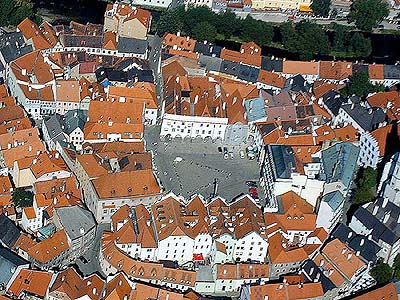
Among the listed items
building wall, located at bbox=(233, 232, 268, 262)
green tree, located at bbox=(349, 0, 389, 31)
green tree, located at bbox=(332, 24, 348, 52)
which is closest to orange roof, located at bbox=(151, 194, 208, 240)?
building wall, located at bbox=(233, 232, 268, 262)

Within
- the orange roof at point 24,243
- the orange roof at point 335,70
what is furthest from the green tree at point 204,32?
the orange roof at point 24,243

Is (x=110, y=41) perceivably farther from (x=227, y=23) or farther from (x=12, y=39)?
(x=227, y=23)

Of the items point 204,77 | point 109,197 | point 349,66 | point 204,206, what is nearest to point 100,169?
point 109,197

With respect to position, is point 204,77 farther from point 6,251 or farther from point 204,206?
point 6,251

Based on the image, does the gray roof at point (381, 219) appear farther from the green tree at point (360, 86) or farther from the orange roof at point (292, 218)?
the green tree at point (360, 86)

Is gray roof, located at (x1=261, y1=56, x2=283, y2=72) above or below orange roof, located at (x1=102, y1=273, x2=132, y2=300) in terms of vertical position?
above

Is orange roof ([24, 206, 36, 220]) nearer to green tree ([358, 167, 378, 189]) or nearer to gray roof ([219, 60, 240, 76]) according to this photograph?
green tree ([358, 167, 378, 189])

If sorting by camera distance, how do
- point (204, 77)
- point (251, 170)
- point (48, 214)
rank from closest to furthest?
point (48, 214) < point (251, 170) < point (204, 77)

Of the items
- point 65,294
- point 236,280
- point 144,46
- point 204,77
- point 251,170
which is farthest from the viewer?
point 144,46
